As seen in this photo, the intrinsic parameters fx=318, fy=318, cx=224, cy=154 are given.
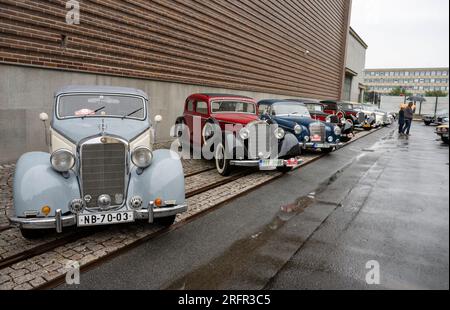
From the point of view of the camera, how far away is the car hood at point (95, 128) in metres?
3.96

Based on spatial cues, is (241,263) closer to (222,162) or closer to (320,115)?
(222,162)

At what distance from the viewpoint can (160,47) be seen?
1062 cm

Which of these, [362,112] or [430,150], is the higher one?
[362,112]

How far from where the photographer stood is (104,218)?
138 inches

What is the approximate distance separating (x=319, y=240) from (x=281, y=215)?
3.12 ft

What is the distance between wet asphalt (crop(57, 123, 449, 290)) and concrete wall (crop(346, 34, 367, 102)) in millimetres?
31605

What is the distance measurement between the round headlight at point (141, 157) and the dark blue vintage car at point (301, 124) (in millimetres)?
6080

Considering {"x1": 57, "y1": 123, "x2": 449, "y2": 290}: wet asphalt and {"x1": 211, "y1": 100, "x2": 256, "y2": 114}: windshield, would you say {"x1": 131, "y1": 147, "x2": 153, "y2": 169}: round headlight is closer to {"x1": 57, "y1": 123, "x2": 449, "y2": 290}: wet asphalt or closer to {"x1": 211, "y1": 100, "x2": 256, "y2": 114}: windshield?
{"x1": 57, "y1": 123, "x2": 449, "y2": 290}: wet asphalt

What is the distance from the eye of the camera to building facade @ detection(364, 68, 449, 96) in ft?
305

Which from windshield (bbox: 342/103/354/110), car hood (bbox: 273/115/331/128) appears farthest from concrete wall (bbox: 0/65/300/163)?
windshield (bbox: 342/103/354/110)

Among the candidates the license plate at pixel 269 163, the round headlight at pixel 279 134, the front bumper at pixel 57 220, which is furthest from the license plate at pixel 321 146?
the front bumper at pixel 57 220

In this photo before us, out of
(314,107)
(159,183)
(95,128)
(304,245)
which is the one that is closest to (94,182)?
(159,183)
